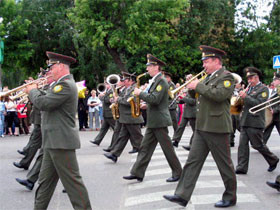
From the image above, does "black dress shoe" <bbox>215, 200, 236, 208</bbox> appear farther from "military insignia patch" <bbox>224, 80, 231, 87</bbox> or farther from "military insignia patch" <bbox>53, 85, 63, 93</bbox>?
"military insignia patch" <bbox>53, 85, 63, 93</bbox>

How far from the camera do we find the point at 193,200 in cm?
621

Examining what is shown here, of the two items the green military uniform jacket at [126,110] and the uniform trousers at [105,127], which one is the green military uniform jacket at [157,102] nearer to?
the green military uniform jacket at [126,110]

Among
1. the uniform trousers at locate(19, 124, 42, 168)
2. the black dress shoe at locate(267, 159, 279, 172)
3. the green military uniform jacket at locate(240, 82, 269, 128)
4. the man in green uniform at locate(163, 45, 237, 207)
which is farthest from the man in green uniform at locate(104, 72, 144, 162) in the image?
the man in green uniform at locate(163, 45, 237, 207)

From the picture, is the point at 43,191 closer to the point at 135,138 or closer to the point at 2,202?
the point at 2,202

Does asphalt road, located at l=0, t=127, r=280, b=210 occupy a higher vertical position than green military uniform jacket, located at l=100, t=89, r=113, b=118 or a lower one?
lower

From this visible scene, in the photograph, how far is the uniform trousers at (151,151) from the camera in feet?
23.5

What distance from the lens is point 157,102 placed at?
7082 millimetres

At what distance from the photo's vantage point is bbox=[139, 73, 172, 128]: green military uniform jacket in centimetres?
705

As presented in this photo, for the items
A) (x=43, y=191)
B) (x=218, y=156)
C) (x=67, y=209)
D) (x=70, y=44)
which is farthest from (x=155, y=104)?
(x=70, y=44)

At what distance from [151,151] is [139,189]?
0.70m

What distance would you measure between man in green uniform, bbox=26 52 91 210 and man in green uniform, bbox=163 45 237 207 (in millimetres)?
1376

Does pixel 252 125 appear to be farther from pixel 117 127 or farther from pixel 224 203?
pixel 117 127

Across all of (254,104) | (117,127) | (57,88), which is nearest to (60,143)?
(57,88)

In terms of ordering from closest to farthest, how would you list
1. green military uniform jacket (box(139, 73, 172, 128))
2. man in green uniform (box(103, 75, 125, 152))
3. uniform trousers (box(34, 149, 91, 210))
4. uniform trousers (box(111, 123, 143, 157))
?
1. uniform trousers (box(34, 149, 91, 210))
2. green military uniform jacket (box(139, 73, 172, 128))
3. uniform trousers (box(111, 123, 143, 157))
4. man in green uniform (box(103, 75, 125, 152))
